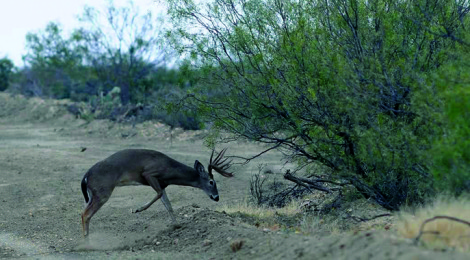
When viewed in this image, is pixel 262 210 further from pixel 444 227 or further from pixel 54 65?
pixel 54 65

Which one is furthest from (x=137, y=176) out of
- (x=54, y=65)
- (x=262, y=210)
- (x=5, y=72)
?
(x=5, y=72)

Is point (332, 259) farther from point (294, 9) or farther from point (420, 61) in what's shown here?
point (294, 9)

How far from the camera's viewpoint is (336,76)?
378 inches

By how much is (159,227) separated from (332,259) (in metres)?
5.62

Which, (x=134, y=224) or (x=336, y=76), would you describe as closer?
A: (x=336, y=76)

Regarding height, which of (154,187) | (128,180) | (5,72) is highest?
(5,72)

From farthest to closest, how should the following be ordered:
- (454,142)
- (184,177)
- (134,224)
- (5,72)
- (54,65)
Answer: (5,72)
(54,65)
(134,224)
(184,177)
(454,142)

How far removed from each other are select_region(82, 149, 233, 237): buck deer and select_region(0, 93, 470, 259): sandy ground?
48 centimetres

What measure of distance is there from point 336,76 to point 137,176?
3870 millimetres

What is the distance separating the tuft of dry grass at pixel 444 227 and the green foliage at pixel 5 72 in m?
60.9

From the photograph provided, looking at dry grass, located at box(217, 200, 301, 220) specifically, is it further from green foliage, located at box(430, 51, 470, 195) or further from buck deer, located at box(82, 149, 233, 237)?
green foliage, located at box(430, 51, 470, 195)

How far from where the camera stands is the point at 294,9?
1169 centimetres

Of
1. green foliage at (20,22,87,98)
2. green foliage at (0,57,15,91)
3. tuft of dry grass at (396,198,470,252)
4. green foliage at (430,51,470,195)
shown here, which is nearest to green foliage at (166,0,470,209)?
green foliage at (430,51,470,195)

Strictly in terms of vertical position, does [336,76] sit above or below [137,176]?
above
